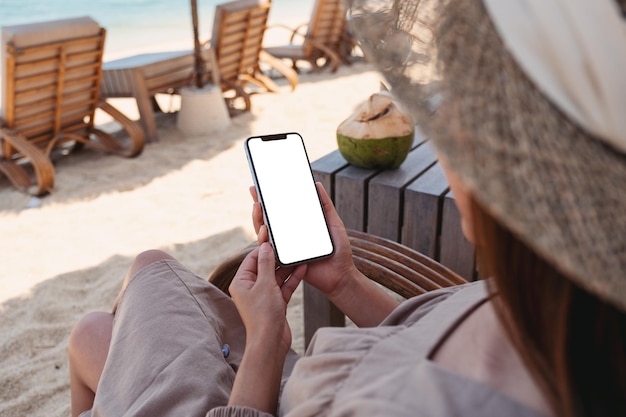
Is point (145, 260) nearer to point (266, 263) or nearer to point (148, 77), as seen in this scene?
point (266, 263)

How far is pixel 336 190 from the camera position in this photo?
6.73 feet

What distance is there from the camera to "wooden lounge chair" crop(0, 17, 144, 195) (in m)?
3.97

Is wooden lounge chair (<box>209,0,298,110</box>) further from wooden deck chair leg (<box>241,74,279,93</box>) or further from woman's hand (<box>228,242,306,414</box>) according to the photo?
woman's hand (<box>228,242,306,414</box>)

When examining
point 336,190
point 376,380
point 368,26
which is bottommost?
point 336,190

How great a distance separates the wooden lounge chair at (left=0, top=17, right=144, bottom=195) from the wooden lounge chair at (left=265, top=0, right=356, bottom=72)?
3518 millimetres

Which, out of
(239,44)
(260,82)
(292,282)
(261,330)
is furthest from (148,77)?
(261,330)

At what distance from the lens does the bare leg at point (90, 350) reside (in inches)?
58.4

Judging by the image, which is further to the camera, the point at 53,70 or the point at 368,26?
the point at 53,70

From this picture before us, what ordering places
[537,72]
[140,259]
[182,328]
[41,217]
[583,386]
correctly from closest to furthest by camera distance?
[537,72] → [583,386] → [182,328] → [140,259] → [41,217]

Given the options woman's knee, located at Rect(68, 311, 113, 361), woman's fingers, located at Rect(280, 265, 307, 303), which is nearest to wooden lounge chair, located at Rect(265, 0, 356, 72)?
woman's knee, located at Rect(68, 311, 113, 361)

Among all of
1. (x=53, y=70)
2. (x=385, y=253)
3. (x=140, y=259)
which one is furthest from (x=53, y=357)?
(x=53, y=70)

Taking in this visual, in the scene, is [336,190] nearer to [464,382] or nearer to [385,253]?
[385,253]

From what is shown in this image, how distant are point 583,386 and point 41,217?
3657 mm

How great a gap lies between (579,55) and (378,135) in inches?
58.4
